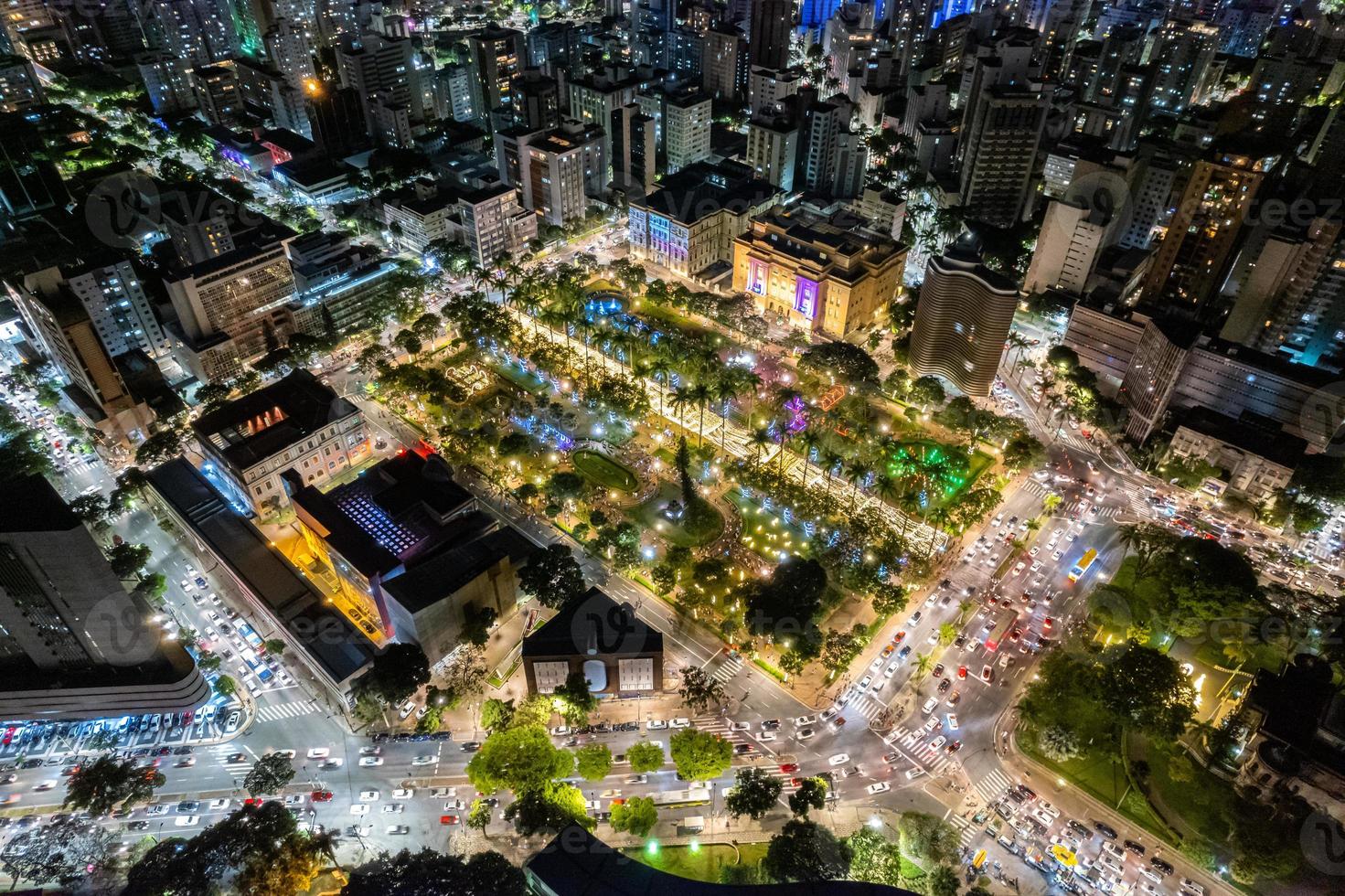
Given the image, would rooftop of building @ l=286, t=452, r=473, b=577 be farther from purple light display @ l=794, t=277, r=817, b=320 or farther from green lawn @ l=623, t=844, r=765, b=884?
purple light display @ l=794, t=277, r=817, b=320

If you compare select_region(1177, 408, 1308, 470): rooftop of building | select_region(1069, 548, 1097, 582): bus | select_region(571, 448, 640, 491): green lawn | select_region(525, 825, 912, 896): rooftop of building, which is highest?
select_region(1177, 408, 1308, 470): rooftop of building

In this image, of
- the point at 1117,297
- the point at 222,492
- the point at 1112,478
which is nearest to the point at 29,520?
the point at 222,492

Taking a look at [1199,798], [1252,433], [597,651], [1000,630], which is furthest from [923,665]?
[1252,433]

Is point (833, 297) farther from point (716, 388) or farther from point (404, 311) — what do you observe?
point (404, 311)

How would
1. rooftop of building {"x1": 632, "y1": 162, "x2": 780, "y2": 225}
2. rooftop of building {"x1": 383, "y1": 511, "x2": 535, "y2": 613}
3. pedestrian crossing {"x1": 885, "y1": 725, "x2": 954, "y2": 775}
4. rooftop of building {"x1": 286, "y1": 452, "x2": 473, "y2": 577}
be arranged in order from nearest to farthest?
pedestrian crossing {"x1": 885, "y1": 725, "x2": 954, "y2": 775} < rooftop of building {"x1": 383, "y1": 511, "x2": 535, "y2": 613} < rooftop of building {"x1": 286, "y1": 452, "x2": 473, "y2": 577} < rooftop of building {"x1": 632, "y1": 162, "x2": 780, "y2": 225}

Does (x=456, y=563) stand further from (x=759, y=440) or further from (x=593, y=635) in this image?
(x=759, y=440)

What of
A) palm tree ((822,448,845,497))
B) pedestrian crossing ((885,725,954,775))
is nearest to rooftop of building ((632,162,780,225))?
palm tree ((822,448,845,497))
